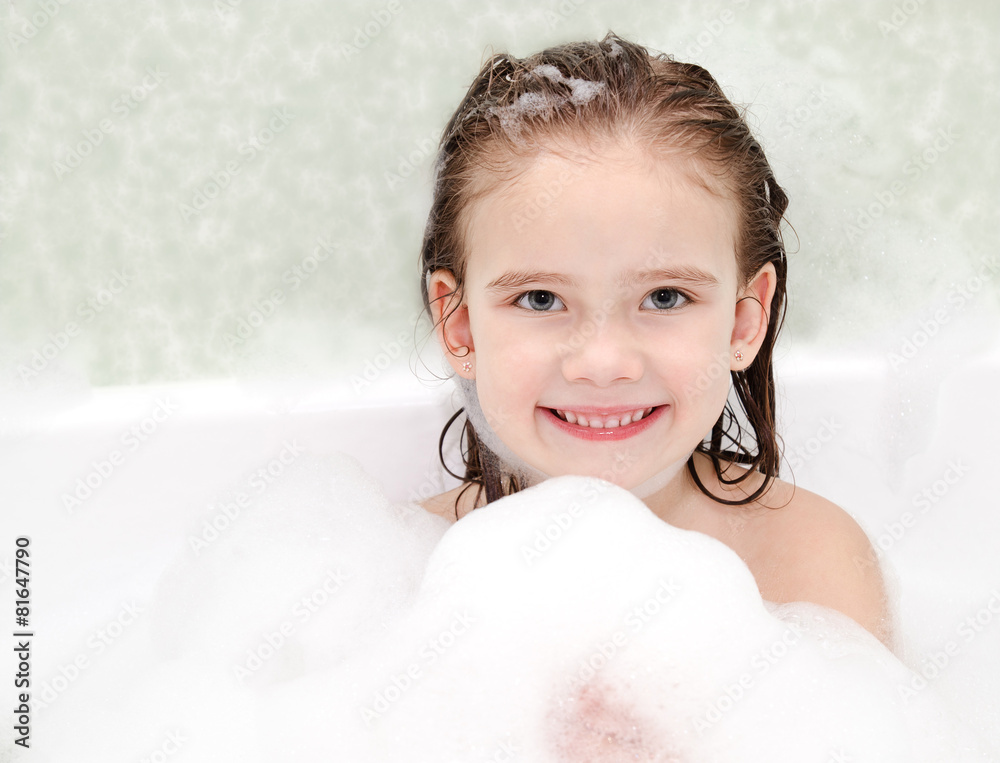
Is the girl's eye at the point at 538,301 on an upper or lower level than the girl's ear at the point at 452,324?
upper

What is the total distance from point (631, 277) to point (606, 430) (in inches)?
7.5

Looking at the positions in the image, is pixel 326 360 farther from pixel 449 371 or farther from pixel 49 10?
pixel 49 10

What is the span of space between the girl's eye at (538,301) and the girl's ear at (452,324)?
0.11 m

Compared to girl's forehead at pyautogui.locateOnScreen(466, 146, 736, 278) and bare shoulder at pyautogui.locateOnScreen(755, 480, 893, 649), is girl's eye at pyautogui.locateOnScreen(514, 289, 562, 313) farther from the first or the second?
bare shoulder at pyautogui.locateOnScreen(755, 480, 893, 649)

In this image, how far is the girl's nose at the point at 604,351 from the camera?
0.84 m

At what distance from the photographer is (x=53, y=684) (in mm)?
1044

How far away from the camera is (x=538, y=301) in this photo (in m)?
0.87

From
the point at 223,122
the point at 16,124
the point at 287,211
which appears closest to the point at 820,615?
the point at 287,211

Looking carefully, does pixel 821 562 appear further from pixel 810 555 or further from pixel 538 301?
pixel 538 301

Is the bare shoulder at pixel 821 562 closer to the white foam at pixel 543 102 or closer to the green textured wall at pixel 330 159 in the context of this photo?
the green textured wall at pixel 330 159

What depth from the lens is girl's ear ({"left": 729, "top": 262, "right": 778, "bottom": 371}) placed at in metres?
0.96

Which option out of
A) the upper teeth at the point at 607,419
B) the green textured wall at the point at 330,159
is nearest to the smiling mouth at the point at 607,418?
the upper teeth at the point at 607,419

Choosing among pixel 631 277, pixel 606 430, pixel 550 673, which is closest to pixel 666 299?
pixel 631 277

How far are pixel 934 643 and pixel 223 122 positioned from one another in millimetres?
1135
